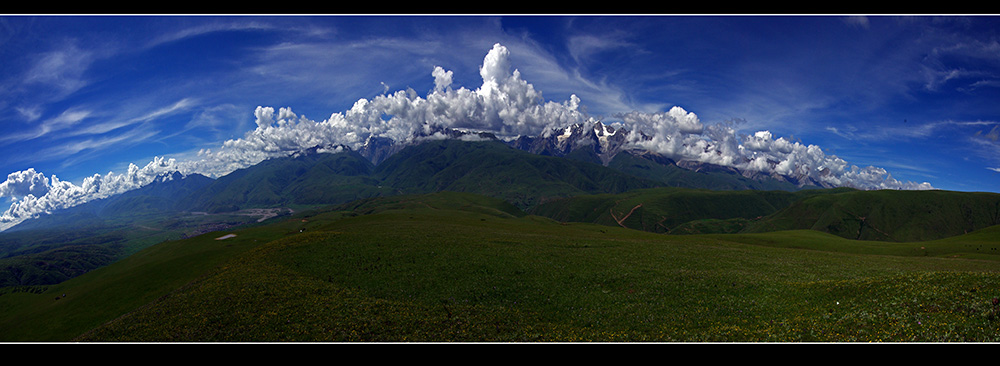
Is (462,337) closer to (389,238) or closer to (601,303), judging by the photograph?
(601,303)

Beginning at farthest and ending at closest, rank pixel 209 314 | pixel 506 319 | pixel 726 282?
1. pixel 726 282
2. pixel 209 314
3. pixel 506 319

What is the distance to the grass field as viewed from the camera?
20938 mm

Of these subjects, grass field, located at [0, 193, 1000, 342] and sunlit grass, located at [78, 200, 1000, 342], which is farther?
grass field, located at [0, 193, 1000, 342]

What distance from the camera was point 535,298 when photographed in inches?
1275

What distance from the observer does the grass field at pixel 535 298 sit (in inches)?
824

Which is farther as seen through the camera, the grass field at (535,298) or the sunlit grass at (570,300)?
the grass field at (535,298)

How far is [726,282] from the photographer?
32406 millimetres

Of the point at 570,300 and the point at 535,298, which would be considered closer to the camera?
the point at 570,300

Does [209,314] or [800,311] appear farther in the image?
[209,314]
